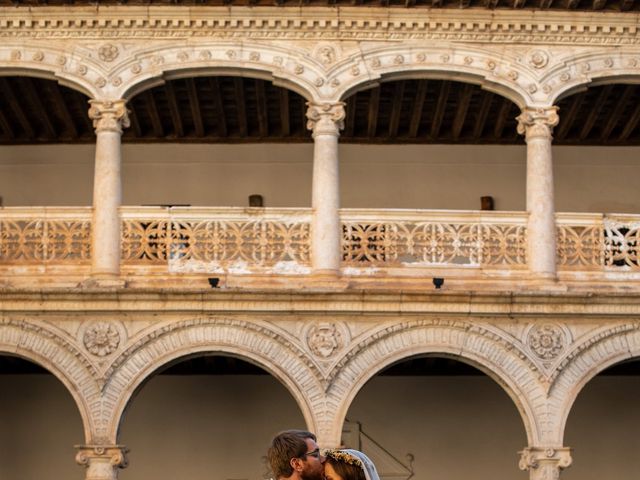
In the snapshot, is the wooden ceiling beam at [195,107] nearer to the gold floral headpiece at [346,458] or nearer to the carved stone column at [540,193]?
the carved stone column at [540,193]

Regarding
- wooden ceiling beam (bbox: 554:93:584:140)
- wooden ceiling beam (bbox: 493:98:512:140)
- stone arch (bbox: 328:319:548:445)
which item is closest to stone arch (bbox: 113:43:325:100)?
stone arch (bbox: 328:319:548:445)

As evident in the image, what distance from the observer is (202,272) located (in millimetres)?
16500

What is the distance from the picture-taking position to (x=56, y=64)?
1686 cm

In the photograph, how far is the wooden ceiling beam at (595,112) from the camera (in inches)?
738

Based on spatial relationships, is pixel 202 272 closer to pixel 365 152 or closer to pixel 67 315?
pixel 67 315

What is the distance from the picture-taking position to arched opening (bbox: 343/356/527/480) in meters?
19.7

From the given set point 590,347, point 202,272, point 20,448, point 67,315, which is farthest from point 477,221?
point 20,448

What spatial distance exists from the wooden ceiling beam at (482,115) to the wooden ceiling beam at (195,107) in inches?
131

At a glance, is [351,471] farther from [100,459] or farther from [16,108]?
[16,108]

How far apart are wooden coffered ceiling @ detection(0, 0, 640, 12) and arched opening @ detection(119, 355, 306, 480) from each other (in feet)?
15.5

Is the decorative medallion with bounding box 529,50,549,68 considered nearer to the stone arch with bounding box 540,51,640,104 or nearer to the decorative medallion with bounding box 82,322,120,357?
the stone arch with bounding box 540,51,640,104

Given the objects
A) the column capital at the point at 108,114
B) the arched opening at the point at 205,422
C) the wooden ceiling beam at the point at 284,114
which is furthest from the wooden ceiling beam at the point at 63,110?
the arched opening at the point at 205,422

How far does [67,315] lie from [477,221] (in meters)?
4.28

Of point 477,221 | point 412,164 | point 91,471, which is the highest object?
point 412,164
